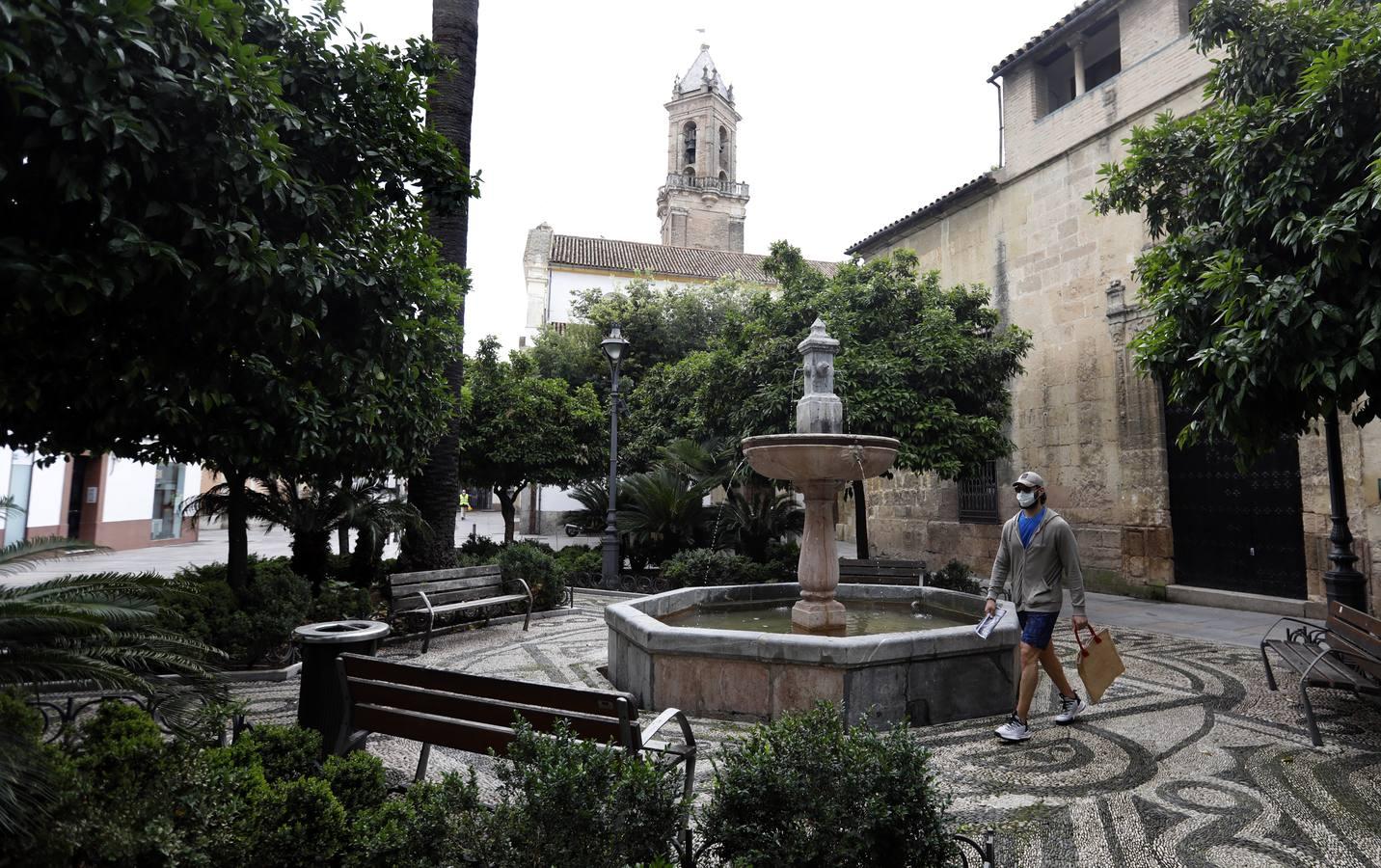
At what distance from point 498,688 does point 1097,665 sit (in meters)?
3.87

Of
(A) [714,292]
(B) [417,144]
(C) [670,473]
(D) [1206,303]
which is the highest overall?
(A) [714,292]

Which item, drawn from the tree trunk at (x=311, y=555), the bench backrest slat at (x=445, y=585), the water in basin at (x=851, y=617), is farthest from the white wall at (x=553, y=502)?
the water in basin at (x=851, y=617)

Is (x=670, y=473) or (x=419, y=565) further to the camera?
(x=670, y=473)

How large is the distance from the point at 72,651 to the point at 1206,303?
7.04 metres

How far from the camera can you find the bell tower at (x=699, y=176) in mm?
47938

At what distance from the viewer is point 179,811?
2.40 m

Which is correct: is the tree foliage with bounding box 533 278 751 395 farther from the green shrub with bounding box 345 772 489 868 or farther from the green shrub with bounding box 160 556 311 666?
the green shrub with bounding box 345 772 489 868

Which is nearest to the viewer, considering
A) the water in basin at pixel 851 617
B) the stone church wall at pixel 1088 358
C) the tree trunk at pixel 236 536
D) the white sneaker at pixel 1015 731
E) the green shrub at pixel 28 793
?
the green shrub at pixel 28 793

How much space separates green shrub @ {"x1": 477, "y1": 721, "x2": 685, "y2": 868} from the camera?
2.26 m

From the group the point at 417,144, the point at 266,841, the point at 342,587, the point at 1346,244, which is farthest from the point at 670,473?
the point at 266,841

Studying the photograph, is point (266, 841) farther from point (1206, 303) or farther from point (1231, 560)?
point (1231, 560)

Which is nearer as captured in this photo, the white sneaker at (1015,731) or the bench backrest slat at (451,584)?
the white sneaker at (1015,731)

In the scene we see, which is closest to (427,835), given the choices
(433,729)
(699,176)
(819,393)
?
(433,729)

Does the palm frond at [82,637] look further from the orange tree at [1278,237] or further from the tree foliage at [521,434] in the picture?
the tree foliage at [521,434]
